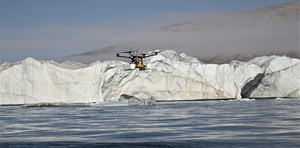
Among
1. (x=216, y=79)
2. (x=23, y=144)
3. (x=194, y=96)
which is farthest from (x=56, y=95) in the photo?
(x=23, y=144)

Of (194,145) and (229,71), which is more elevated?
(229,71)

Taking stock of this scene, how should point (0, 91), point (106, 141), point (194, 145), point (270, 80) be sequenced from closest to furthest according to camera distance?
point (194, 145) → point (106, 141) → point (0, 91) → point (270, 80)

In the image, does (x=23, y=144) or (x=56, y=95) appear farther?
(x=56, y=95)

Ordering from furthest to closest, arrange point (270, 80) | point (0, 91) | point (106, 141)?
point (270, 80) < point (0, 91) < point (106, 141)

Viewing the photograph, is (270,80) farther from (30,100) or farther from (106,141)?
(106,141)

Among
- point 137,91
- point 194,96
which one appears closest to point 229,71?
point 194,96

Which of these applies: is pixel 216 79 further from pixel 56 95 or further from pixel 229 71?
pixel 56 95

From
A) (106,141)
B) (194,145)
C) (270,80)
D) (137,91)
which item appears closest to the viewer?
(194,145)
